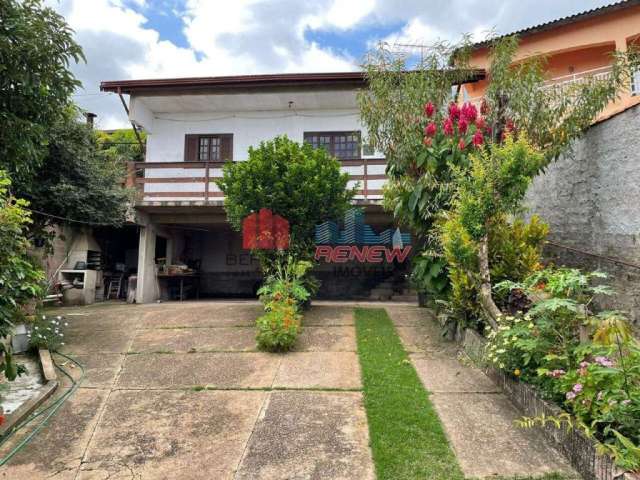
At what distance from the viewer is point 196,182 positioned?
10539mm

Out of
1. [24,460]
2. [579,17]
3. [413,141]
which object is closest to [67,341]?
[24,460]

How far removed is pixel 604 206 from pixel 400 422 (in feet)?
13.7

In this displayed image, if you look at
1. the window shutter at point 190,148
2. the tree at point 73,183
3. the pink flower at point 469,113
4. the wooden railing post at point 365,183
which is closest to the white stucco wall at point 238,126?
the window shutter at point 190,148

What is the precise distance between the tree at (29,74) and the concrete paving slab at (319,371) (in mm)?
4102

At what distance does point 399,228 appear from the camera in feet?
38.8

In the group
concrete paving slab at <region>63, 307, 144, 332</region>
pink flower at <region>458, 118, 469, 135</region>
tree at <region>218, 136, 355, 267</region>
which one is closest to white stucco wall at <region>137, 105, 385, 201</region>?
tree at <region>218, 136, 355, 267</region>

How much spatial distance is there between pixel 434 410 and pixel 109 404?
3.39 metres

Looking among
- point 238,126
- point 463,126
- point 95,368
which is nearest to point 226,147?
point 238,126

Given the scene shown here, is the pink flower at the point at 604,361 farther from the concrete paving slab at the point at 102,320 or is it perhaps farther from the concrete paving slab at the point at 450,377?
the concrete paving slab at the point at 102,320

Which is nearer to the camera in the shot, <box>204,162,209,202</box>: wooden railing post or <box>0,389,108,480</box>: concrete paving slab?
<box>0,389,108,480</box>: concrete paving slab

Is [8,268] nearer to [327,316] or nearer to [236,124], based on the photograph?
[327,316]

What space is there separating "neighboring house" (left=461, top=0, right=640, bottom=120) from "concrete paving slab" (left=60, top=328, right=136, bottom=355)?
402 inches

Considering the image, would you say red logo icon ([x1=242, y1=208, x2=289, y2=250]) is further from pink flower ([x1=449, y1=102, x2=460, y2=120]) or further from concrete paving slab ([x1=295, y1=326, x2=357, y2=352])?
pink flower ([x1=449, y1=102, x2=460, y2=120])

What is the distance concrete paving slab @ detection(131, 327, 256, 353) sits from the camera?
5.86 metres
